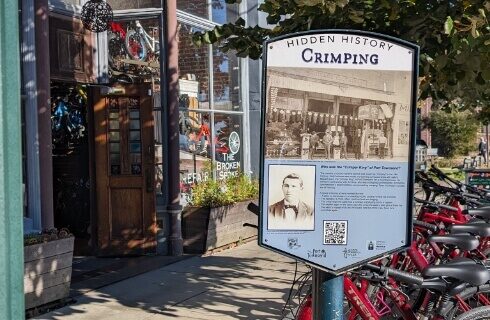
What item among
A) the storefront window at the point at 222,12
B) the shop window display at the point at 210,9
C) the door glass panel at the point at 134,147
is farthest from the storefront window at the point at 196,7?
the door glass panel at the point at 134,147

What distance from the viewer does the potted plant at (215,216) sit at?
813 cm

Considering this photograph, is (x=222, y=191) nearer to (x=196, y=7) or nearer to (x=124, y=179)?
(x=124, y=179)

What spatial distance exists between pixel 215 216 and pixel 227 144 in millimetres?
1837

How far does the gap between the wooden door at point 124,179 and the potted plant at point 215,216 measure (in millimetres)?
535

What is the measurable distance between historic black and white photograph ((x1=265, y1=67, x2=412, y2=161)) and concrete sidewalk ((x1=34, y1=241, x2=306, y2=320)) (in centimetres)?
297

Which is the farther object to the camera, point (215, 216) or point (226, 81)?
point (226, 81)

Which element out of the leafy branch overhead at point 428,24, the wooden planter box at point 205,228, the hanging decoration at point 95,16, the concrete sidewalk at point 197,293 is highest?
the hanging decoration at point 95,16

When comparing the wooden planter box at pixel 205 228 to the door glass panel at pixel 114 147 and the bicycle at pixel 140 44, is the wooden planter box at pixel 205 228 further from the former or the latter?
the bicycle at pixel 140 44

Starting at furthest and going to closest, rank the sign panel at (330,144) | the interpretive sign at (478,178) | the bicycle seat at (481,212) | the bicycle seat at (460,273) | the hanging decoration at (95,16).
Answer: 1. the interpretive sign at (478,178)
2. the hanging decoration at (95,16)
3. the bicycle seat at (481,212)
4. the bicycle seat at (460,273)
5. the sign panel at (330,144)

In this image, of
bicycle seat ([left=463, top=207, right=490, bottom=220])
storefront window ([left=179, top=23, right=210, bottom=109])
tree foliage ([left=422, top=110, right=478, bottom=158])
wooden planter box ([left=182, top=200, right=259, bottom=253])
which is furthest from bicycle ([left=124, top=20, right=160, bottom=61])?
tree foliage ([left=422, top=110, right=478, bottom=158])

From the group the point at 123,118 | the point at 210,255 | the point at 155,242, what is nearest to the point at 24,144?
the point at 123,118

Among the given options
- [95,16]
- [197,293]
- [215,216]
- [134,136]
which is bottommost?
[197,293]

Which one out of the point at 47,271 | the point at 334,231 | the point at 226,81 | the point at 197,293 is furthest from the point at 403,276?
the point at 226,81

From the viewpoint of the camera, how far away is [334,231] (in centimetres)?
268
